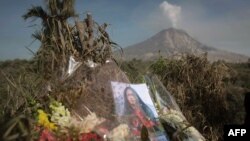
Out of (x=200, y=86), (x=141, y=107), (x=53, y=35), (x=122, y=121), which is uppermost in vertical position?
(x=53, y=35)

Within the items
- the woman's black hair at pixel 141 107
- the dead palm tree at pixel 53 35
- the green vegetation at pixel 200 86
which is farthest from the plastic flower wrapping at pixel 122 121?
the green vegetation at pixel 200 86

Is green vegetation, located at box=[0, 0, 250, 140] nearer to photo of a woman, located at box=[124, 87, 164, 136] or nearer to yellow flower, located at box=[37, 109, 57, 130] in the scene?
yellow flower, located at box=[37, 109, 57, 130]

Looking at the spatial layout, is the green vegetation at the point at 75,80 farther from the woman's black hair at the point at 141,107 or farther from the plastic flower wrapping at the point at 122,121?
the woman's black hair at the point at 141,107

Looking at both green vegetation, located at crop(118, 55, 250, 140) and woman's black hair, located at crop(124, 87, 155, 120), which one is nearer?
woman's black hair, located at crop(124, 87, 155, 120)

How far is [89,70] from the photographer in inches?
244

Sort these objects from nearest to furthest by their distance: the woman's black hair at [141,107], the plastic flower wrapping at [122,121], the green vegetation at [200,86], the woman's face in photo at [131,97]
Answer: the plastic flower wrapping at [122,121] → the woman's black hair at [141,107] → the woman's face in photo at [131,97] → the green vegetation at [200,86]

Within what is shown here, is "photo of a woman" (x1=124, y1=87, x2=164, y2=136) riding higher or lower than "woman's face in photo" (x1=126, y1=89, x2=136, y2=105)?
lower

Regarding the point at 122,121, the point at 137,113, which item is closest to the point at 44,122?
the point at 122,121

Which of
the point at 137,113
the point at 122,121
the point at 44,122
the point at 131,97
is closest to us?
the point at 44,122

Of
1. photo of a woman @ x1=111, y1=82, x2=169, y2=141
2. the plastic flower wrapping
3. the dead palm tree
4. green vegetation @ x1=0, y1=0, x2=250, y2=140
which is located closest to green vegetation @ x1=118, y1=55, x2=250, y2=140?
green vegetation @ x1=0, y1=0, x2=250, y2=140

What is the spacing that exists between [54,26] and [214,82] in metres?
5.14

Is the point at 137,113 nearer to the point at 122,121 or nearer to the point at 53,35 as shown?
the point at 122,121

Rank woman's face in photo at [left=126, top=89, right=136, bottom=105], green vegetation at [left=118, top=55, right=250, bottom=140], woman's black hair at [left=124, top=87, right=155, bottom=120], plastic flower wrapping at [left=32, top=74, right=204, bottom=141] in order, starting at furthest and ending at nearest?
green vegetation at [left=118, top=55, right=250, bottom=140], woman's face in photo at [left=126, top=89, right=136, bottom=105], woman's black hair at [left=124, top=87, right=155, bottom=120], plastic flower wrapping at [left=32, top=74, right=204, bottom=141]

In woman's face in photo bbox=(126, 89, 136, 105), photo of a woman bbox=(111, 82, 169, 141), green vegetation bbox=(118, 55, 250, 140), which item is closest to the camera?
photo of a woman bbox=(111, 82, 169, 141)
